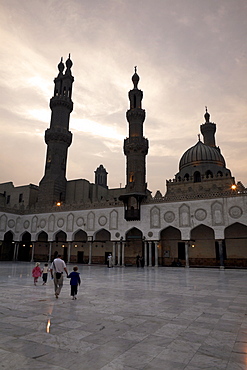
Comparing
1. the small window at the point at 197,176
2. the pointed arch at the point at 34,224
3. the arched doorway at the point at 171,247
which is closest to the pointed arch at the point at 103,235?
the arched doorway at the point at 171,247

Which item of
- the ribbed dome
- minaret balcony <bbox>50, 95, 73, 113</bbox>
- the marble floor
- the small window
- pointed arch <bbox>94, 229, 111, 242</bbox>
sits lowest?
the marble floor

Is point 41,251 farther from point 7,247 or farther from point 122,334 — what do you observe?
point 122,334

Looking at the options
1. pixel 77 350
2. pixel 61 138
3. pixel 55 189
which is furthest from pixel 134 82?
pixel 77 350

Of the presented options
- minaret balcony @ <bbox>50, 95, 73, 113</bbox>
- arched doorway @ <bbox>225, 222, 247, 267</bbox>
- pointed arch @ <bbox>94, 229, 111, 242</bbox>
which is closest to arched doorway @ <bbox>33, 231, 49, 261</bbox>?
pointed arch @ <bbox>94, 229, 111, 242</bbox>

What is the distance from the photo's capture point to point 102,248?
33375mm

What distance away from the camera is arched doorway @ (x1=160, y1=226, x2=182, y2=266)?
94.8 feet

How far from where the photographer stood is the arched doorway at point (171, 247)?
2889cm

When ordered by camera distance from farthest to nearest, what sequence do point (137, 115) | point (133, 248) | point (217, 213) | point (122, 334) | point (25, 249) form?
point (25, 249) → point (137, 115) → point (133, 248) → point (217, 213) → point (122, 334)

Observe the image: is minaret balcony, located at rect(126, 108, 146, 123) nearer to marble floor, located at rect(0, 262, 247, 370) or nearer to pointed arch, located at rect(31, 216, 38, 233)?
pointed arch, located at rect(31, 216, 38, 233)

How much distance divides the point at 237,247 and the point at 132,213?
11.5 metres

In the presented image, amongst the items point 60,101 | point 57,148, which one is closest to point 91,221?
point 57,148

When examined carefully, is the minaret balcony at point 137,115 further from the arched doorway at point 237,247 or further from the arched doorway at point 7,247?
the arched doorway at point 7,247

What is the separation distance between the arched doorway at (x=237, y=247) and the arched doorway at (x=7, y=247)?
27.9m

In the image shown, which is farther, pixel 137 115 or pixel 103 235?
pixel 137 115
